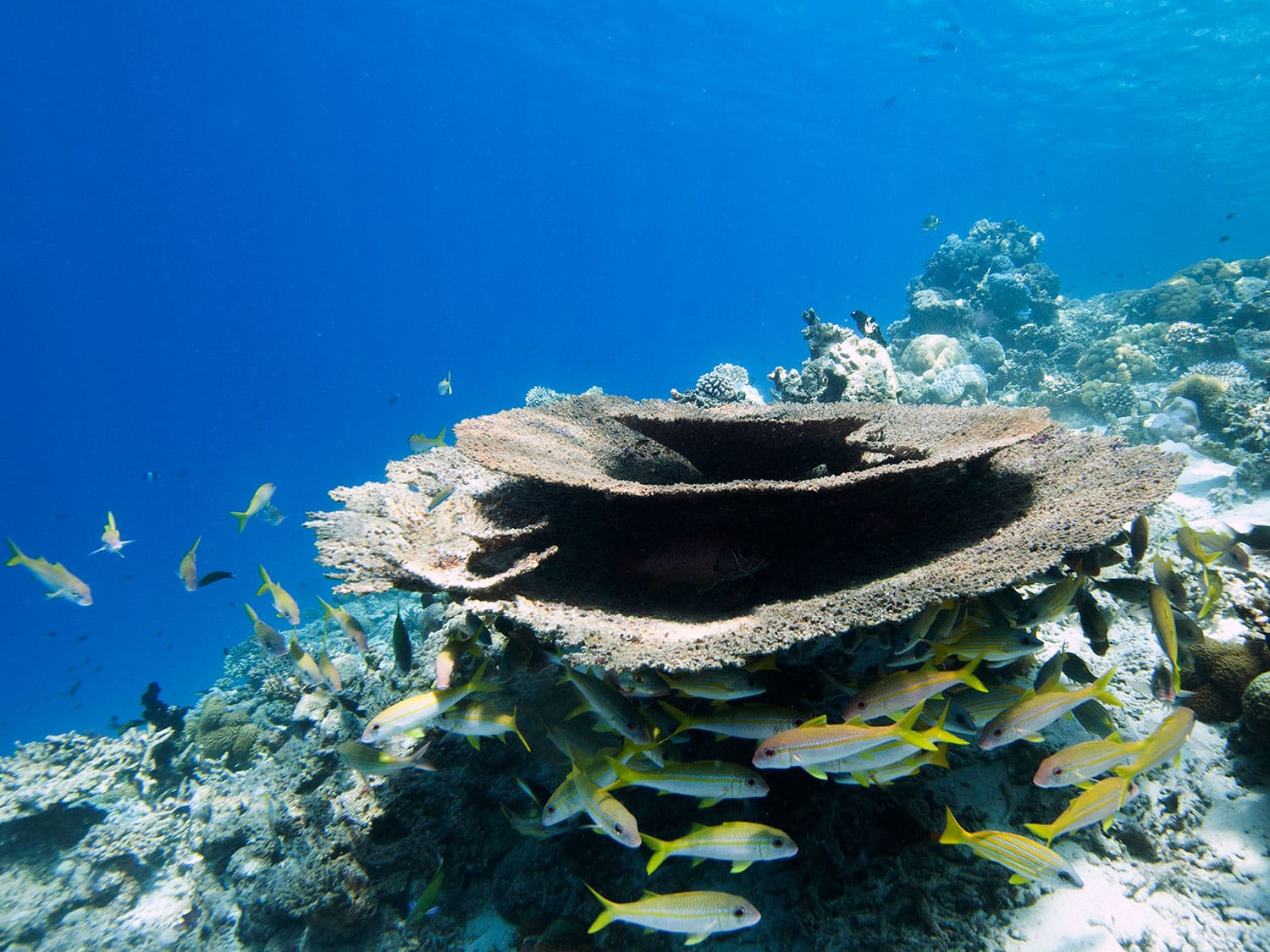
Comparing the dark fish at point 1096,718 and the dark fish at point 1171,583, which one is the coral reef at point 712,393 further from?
the dark fish at point 1096,718

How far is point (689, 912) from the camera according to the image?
7.01 feet

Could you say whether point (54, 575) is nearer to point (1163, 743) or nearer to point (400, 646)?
point (400, 646)

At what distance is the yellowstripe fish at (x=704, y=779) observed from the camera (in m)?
2.27

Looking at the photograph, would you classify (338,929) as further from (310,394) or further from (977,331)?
(310,394)

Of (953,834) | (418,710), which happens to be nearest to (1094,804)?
(953,834)

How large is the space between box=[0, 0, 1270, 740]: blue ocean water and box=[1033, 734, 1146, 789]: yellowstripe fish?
823 inches

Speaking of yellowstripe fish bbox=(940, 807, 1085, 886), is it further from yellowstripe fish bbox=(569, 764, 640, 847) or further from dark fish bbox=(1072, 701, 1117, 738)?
yellowstripe fish bbox=(569, 764, 640, 847)

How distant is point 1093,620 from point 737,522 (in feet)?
6.37

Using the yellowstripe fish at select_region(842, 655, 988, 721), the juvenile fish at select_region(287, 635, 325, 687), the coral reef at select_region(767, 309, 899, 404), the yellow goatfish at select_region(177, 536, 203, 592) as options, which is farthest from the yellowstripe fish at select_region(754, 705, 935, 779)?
the yellow goatfish at select_region(177, 536, 203, 592)

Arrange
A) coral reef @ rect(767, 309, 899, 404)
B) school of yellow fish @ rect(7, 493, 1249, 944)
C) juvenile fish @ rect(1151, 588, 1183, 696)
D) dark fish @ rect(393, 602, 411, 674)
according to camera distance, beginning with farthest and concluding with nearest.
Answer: coral reef @ rect(767, 309, 899, 404)
dark fish @ rect(393, 602, 411, 674)
juvenile fish @ rect(1151, 588, 1183, 696)
school of yellow fish @ rect(7, 493, 1249, 944)

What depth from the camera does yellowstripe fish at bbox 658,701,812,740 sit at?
2.36 m

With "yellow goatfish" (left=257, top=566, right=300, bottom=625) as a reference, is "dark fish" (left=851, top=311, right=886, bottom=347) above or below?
above

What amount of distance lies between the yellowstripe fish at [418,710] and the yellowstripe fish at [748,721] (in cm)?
110

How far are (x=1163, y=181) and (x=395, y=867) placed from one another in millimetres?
131658
